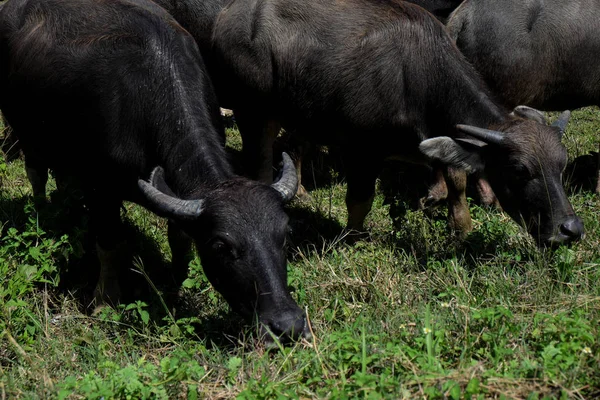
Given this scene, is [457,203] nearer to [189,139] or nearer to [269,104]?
[269,104]

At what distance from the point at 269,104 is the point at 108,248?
2.13m

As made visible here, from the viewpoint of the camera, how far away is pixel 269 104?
21.7 feet

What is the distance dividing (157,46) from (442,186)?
3313 mm

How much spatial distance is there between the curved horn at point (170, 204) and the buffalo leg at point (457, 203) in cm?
286

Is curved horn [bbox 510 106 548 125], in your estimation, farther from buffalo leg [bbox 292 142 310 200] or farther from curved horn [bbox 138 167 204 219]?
curved horn [bbox 138 167 204 219]

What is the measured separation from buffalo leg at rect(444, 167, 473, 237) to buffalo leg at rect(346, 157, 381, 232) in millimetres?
696

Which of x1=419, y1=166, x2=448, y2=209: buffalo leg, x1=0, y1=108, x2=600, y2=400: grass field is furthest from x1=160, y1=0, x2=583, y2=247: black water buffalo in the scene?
x1=419, y1=166, x2=448, y2=209: buffalo leg

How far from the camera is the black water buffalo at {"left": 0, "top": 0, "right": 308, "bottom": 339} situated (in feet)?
13.2

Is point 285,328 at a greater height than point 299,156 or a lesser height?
greater

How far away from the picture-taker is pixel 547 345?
140 inches

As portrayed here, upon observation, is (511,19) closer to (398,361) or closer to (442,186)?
(442,186)

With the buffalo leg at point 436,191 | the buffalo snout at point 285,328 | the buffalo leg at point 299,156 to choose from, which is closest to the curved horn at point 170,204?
the buffalo snout at point 285,328

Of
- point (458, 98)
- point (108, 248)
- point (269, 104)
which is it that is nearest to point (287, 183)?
point (108, 248)

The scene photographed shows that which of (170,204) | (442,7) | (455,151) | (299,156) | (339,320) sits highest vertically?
(442,7)
